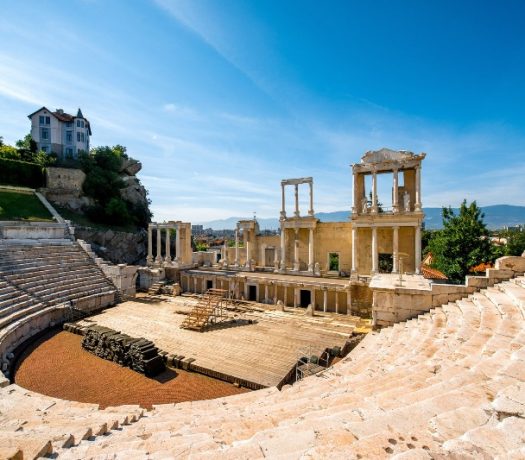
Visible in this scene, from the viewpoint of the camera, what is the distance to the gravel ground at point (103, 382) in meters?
10.4

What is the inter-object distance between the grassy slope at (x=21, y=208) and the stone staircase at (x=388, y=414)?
106 ft

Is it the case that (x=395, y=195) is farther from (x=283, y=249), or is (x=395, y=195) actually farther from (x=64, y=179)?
(x=64, y=179)

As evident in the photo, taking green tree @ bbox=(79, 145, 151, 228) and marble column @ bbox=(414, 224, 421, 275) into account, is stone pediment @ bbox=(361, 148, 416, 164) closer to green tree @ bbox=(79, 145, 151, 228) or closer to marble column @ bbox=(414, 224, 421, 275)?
marble column @ bbox=(414, 224, 421, 275)

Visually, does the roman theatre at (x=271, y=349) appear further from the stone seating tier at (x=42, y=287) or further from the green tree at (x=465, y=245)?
the green tree at (x=465, y=245)

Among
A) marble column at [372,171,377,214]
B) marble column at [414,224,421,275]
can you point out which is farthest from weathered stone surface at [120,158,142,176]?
marble column at [414,224,421,275]

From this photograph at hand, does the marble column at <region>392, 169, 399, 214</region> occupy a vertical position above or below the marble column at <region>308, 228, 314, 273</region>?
above

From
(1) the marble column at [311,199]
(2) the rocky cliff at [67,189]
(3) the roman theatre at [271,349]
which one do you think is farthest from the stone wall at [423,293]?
(2) the rocky cliff at [67,189]

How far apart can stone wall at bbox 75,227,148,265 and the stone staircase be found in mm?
32064

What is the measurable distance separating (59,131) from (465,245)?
61644mm

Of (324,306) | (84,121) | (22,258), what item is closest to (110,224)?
(22,258)

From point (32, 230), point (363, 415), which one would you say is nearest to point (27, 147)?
point (32, 230)

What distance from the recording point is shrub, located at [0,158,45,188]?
37.5 metres

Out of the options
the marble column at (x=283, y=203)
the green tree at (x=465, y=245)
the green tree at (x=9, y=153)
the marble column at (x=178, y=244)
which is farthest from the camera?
the green tree at (x=9, y=153)

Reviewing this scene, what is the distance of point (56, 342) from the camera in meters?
15.2
